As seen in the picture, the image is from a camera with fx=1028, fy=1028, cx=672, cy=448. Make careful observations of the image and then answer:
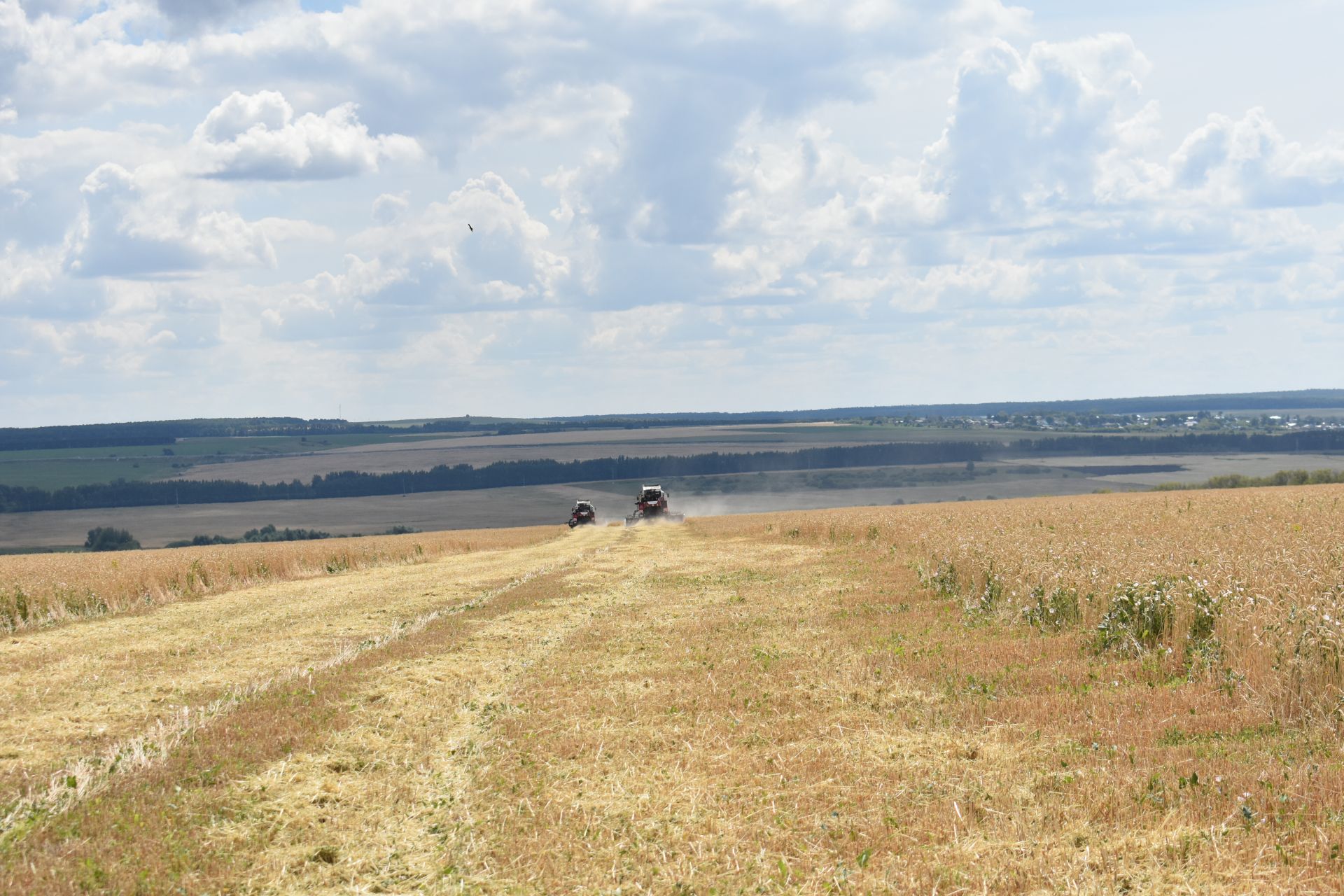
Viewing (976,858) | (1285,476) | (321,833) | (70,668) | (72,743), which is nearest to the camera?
(976,858)

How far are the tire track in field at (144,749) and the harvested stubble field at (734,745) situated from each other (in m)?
0.06

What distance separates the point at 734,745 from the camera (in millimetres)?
11609

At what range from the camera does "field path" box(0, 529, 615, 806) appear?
13.1 metres

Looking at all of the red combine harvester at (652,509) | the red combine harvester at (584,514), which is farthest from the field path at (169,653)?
the red combine harvester at (584,514)

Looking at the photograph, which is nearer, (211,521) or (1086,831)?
(1086,831)

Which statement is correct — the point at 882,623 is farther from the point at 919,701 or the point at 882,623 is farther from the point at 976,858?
the point at 976,858

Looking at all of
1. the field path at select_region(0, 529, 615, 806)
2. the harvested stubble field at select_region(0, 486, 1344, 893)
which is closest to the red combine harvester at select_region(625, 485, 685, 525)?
the field path at select_region(0, 529, 615, 806)

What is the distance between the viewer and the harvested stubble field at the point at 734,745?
27.6 ft

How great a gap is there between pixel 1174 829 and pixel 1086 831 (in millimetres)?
709

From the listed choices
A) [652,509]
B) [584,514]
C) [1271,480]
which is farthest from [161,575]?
[1271,480]

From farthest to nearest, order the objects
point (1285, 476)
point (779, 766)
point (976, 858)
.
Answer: point (1285, 476), point (779, 766), point (976, 858)

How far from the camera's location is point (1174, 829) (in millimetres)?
8531

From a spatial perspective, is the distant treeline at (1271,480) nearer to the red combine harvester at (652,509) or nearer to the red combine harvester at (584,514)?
the red combine harvester at (652,509)

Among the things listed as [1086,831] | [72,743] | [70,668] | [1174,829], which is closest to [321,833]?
[72,743]
